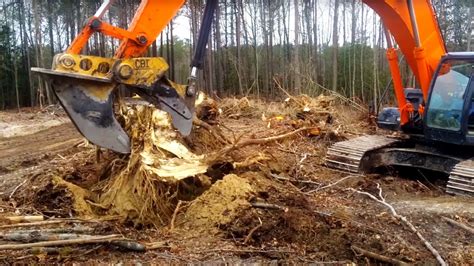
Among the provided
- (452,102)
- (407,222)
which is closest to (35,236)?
(407,222)

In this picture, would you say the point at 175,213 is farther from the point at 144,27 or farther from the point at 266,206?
the point at 144,27

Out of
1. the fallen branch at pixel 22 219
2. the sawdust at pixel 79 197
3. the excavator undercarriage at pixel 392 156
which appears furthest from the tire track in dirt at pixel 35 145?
the excavator undercarriage at pixel 392 156

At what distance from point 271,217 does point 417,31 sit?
3.65m

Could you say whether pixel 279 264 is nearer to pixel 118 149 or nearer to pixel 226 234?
pixel 226 234

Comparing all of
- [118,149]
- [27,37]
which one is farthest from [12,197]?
[27,37]

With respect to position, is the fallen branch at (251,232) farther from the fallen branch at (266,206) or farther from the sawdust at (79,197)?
the sawdust at (79,197)

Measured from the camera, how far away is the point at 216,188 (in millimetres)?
5559

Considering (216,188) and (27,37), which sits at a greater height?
(27,37)

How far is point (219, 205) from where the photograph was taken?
211 inches

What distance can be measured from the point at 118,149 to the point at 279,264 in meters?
2.37

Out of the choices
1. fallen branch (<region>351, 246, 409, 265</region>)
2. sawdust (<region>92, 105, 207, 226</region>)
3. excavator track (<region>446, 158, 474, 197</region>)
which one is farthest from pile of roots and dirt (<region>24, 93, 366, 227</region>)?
excavator track (<region>446, 158, 474, 197</region>)

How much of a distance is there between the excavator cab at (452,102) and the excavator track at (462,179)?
0.44 metres

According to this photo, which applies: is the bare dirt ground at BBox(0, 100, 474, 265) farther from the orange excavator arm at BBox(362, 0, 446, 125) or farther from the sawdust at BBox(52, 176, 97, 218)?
the orange excavator arm at BBox(362, 0, 446, 125)

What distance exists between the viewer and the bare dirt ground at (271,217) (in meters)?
4.56
